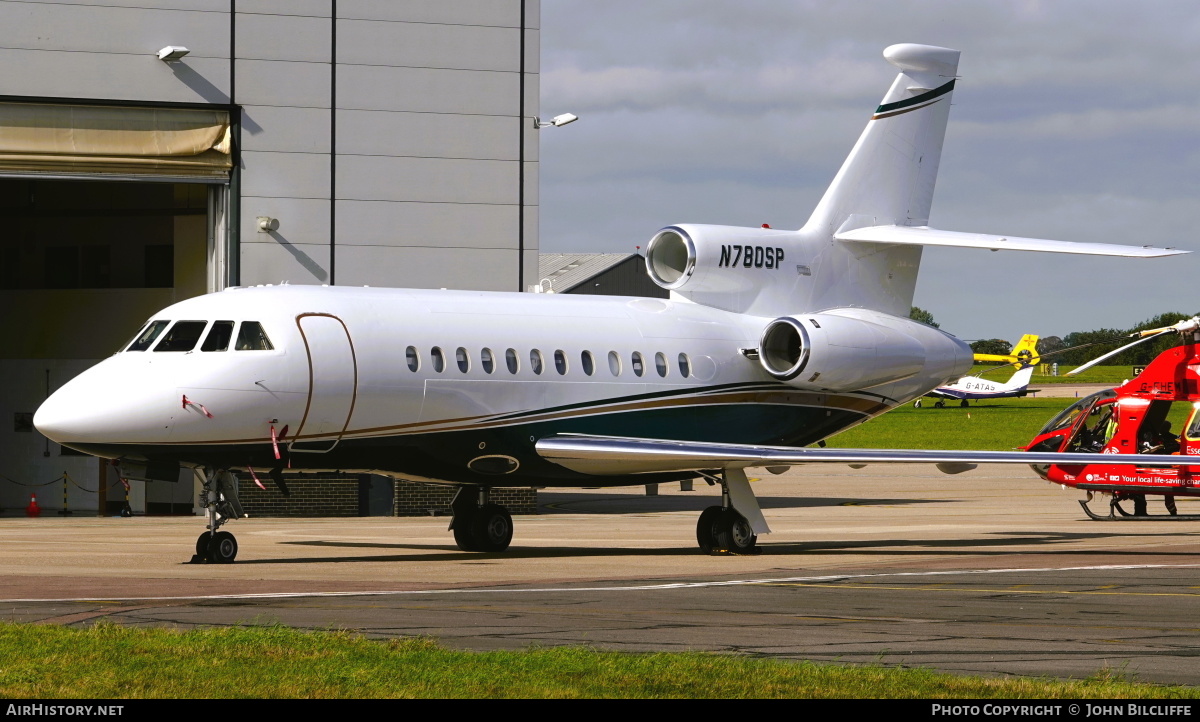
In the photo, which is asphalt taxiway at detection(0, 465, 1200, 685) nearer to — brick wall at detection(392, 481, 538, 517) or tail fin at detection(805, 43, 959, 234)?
brick wall at detection(392, 481, 538, 517)

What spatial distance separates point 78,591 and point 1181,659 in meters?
9.96

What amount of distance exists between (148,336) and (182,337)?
18.3 inches

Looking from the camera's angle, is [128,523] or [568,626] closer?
[568,626]

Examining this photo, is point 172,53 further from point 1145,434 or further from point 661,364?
point 1145,434

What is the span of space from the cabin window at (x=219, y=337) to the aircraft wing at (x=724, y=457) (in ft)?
14.4

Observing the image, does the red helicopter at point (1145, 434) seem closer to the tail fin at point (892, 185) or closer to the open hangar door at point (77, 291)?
the tail fin at point (892, 185)

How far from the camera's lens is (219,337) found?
18719 millimetres

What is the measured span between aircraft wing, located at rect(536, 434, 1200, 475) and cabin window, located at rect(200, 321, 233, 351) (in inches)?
172

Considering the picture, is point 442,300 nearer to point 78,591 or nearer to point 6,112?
point 78,591

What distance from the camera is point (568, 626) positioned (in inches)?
476

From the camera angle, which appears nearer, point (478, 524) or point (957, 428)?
point (478, 524)

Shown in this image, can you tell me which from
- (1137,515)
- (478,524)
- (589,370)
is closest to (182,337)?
(478,524)

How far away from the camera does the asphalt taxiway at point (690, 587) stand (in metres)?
11.2

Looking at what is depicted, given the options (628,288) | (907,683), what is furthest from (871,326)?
(628,288)
